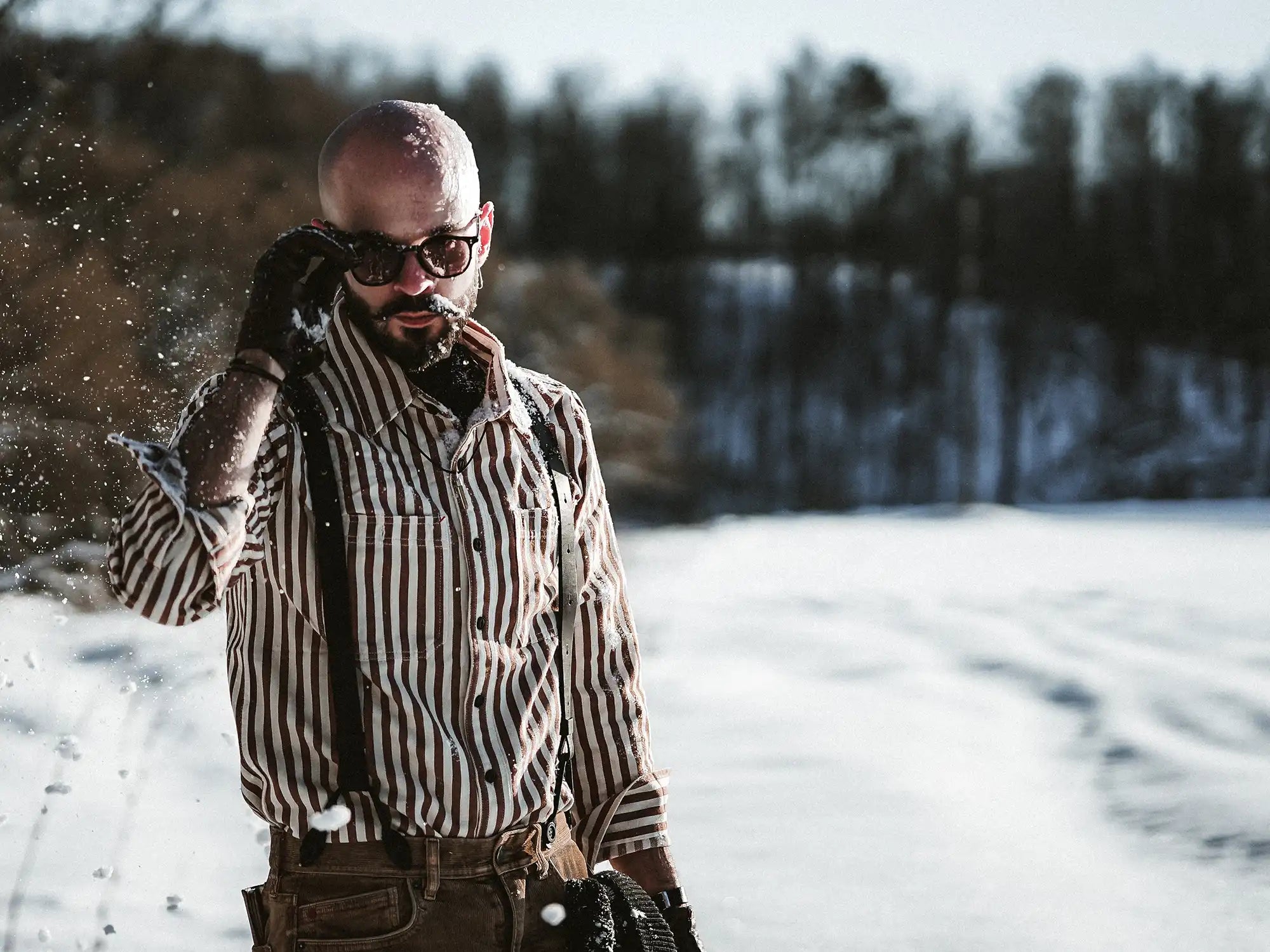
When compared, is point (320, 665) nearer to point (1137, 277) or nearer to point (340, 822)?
point (340, 822)

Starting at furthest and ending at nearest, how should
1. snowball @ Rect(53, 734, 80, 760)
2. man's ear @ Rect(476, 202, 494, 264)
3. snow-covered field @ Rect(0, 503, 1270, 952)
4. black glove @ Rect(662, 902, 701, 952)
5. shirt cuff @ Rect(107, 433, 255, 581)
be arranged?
1. snowball @ Rect(53, 734, 80, 760)
2. snow-covered field @ Rect(0, 503, 1270, 952)
3. black glove @ Rect(662, 902, 701, 952)
4. man's ear @ Rect(476, 202, 494, 264)
5. shirt cuff @ Rect(107, 433, 255, 581)

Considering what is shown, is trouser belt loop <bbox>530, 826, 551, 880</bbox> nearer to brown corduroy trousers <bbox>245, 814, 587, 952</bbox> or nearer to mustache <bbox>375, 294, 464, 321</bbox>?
brown corduroy trousers <bbox>245, 814, 587, 952</bbox>

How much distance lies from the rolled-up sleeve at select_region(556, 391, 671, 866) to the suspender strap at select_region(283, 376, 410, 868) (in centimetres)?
41

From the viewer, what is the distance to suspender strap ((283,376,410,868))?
175 centimetres

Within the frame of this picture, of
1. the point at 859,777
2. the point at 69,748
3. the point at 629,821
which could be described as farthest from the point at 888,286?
the point at 629,821

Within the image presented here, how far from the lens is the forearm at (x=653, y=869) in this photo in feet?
7.00

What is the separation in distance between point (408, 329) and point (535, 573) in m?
0.35

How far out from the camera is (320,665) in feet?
5.85

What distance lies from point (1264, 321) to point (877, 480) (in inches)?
499

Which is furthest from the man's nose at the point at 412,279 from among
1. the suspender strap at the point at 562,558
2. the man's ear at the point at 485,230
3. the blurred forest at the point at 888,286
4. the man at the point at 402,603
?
the blurred forest at the point at 888,286

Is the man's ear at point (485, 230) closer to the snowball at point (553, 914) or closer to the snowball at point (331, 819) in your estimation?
the snowball at point (331, 819)

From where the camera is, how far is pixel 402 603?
179 cm

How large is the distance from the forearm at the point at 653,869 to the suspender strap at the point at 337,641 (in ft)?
1.52

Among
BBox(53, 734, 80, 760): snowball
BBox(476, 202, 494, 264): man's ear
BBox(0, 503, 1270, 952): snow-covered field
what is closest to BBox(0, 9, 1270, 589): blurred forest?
→ BBox(0, 503, 1270, 952): snow-covered field
